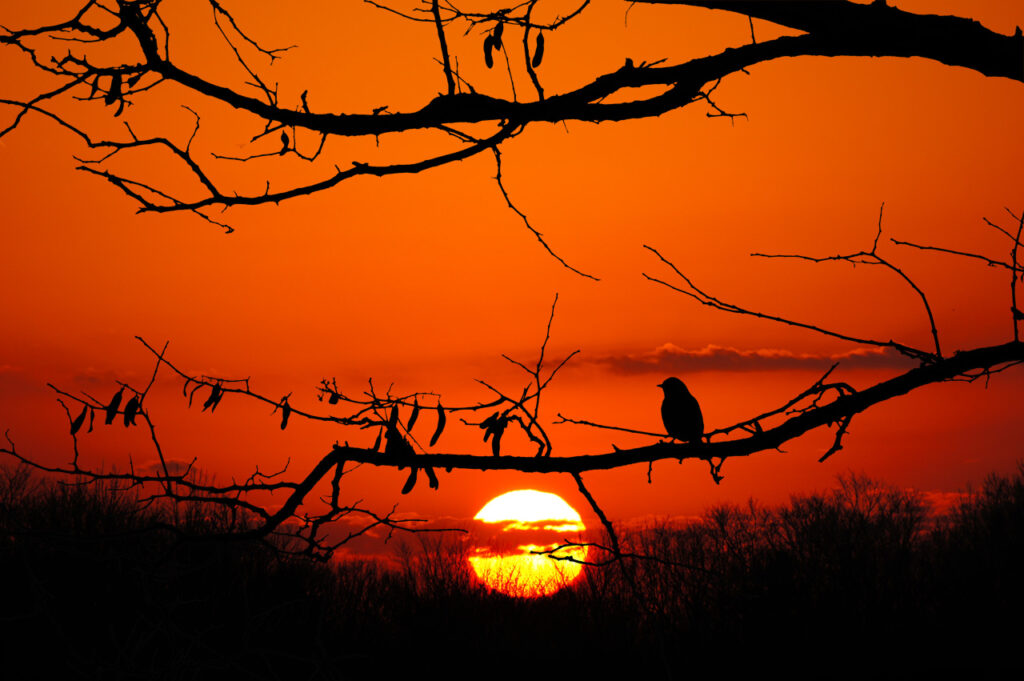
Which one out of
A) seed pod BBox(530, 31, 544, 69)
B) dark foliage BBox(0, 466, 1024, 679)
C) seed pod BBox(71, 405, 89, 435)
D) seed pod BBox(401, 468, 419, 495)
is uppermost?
seed pod BBox(530, 31, 544, 69)

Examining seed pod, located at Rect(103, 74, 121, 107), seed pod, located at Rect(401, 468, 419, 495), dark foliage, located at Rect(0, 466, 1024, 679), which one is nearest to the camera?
seed pod, located at Rect(401, 468, 419, 495)

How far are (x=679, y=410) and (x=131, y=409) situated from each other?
4.04 meters

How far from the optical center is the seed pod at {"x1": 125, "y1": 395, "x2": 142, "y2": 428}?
11.3 ft

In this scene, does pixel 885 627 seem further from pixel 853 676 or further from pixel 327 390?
pixel 327 390

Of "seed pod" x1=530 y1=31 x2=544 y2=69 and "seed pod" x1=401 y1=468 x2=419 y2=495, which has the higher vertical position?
"seed pod" x1=530 y1=31 x2=544 y2=69

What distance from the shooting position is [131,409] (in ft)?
11.4

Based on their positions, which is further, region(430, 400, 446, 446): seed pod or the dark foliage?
the dark foliage

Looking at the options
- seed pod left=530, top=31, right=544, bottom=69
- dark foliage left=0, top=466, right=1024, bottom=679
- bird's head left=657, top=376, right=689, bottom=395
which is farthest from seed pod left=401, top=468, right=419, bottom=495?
dark foliage left=0, top=466, right=1024, bottom=679

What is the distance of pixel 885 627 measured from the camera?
19562 millimetres

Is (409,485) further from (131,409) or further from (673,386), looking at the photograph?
(673,386)

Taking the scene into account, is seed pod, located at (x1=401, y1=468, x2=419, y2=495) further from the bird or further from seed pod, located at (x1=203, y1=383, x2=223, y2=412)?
the bird

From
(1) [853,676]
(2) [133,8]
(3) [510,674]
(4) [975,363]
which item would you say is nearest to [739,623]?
(1) [853,676]

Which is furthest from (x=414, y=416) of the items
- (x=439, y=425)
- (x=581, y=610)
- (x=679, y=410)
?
(x=581, y=610)

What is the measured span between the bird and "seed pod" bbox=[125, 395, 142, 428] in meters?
3.81
